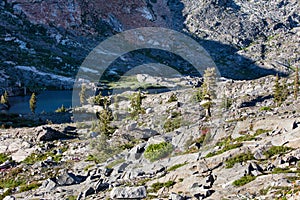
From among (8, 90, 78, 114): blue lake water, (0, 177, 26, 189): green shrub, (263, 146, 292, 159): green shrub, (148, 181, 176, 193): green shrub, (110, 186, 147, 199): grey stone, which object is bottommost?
(8, 90, 78, 114): blue lake water

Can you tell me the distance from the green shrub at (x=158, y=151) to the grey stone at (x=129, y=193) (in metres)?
8.76

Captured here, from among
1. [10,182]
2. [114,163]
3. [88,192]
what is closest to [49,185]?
[88,192]

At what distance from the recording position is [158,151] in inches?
1506

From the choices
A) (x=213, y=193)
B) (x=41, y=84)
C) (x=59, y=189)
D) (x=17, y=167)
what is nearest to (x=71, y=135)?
(x=17, y=167)

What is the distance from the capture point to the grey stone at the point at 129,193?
2833 cm

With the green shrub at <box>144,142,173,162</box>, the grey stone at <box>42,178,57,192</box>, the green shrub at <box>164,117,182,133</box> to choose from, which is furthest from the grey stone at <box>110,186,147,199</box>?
the green shrub at <box>164,117,182,133</box>

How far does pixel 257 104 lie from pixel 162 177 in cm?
3782

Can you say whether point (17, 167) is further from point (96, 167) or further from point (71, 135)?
point (71, 135)

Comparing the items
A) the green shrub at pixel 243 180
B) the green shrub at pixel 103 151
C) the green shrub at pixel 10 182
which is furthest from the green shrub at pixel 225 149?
the green shrub at pixel 10 182

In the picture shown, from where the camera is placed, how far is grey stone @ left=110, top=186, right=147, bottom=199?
28.3 meters

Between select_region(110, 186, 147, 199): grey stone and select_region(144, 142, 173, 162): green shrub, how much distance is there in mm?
8761

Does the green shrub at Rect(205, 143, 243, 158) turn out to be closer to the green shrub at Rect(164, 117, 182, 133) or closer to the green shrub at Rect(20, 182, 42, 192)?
the green shrub at Rect(20, 182, 42, 192)

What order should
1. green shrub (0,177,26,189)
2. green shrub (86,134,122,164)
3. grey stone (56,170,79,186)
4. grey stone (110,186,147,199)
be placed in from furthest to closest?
green shrub (86,134,122,164), green shrub (0,177,26,189), grey stone (56,170,79,186), grey stone (110,186,147,199)

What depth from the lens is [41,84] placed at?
7328 inches
